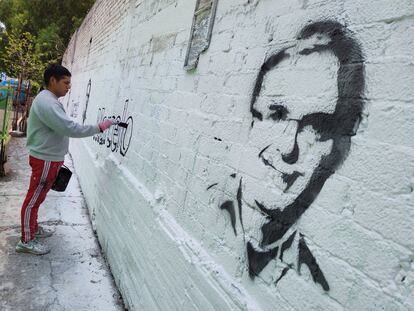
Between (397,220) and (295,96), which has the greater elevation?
(295,96)

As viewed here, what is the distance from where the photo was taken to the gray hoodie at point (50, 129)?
11.5 ft

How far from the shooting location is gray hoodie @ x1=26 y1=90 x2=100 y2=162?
3.51 m

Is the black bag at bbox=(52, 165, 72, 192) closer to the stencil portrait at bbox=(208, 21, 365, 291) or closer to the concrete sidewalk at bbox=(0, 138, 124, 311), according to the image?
the concrete sidewalk at bbox=(0, 138, 124, 311)

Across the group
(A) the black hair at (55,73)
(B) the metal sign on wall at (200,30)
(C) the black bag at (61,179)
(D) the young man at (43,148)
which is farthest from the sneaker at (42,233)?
(B) the metal sign on wall at (200,30)

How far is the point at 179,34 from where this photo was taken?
283cm

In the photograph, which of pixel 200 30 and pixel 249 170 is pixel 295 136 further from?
pixel 200 30

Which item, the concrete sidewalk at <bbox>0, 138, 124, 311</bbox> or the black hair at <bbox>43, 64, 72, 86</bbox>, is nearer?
the concrete sidewalk at <bbox>0, 138, 124, 311</bbox>

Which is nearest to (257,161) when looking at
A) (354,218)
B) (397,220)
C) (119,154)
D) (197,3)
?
(354,218)

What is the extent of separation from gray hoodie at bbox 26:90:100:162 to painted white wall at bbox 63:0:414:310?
1.76 feet

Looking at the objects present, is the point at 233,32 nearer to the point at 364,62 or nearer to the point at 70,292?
the point at 364,62

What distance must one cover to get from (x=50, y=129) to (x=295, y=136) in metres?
2.97

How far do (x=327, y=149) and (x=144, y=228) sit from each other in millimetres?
1886

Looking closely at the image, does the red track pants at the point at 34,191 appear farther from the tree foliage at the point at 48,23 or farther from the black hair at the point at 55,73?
the tree foliage at the point at 48,23

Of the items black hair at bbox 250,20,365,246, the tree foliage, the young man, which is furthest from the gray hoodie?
the tree foliage
